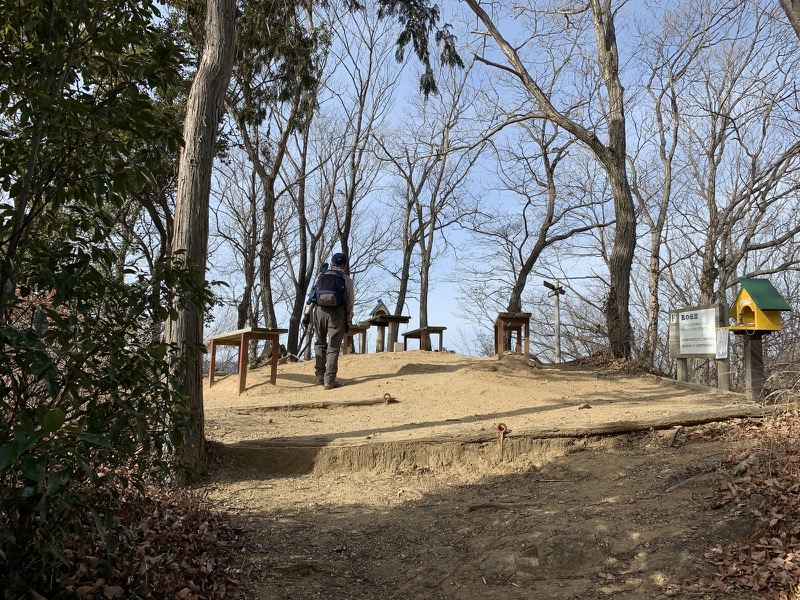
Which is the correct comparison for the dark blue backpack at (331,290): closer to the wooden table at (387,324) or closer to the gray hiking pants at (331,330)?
the gray hiking pants at (331,330)

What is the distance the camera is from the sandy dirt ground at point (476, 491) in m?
3.58

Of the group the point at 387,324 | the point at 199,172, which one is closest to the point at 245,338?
the point at 199,172

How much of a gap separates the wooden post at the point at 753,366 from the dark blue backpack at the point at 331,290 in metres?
4.96

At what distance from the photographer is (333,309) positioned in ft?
28.1

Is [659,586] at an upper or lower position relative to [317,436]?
lower

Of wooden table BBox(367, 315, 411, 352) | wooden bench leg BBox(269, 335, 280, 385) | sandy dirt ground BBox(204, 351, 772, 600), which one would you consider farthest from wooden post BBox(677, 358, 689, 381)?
wooden table BBox(367, 315, 411, 352)

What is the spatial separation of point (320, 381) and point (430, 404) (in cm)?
216

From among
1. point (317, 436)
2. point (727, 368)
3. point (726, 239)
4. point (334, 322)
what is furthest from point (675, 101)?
point (317, 436)

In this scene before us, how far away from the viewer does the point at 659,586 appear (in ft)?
10.7

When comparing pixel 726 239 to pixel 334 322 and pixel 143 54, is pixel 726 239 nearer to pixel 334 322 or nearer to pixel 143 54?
pixel 334 322

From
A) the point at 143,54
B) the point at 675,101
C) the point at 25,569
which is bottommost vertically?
the point at 25,569

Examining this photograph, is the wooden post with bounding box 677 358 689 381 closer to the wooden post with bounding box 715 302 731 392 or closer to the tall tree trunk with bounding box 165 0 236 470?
the wooden post with bounding box 715 302 731 392

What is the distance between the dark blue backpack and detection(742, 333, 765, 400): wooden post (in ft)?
16.3

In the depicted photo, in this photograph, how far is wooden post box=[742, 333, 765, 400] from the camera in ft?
21.4
